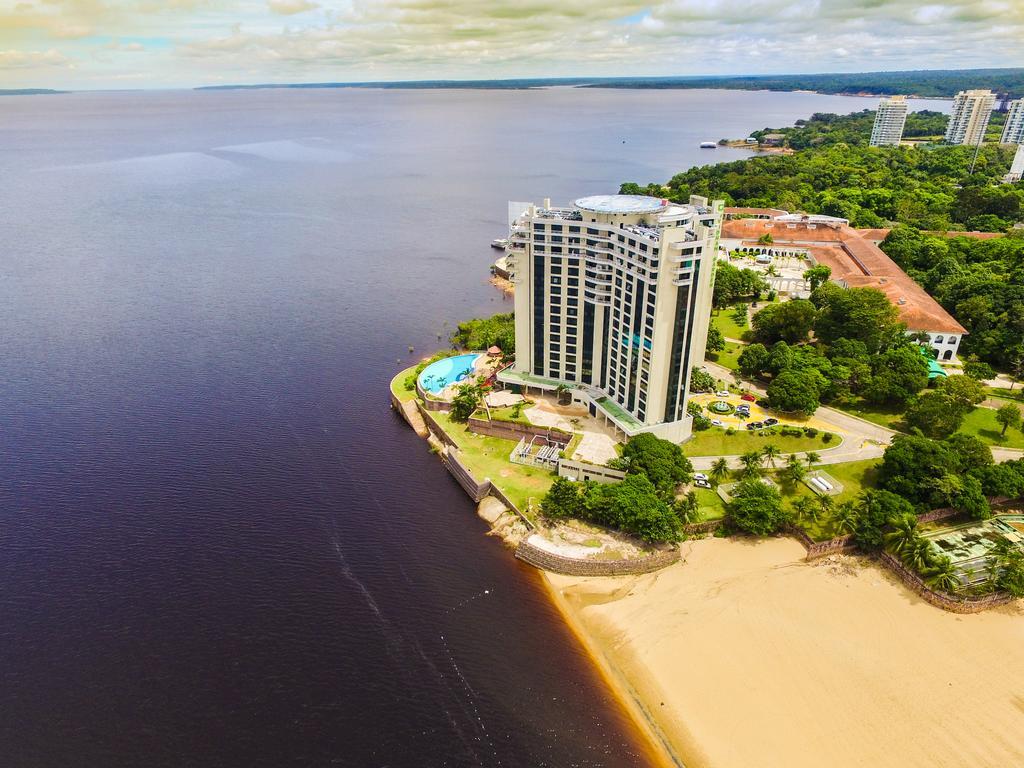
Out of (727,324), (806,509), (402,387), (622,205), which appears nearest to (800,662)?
(806,509)

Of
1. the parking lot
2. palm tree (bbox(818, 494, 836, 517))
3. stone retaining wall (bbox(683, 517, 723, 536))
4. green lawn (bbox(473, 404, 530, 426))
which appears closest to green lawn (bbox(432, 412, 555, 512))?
green lawn (bbox(473, 404, 530, 426))

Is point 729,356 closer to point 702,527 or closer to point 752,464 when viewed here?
point 752,464

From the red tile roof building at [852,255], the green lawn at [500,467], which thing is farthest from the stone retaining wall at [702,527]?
the red tile roof building at [852,255]

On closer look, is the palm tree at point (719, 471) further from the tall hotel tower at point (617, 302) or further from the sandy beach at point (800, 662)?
the sandy beach at point (800, 662)

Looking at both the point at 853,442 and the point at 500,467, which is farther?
the point at 853,442

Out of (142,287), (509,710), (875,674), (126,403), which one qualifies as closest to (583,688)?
(509,710)

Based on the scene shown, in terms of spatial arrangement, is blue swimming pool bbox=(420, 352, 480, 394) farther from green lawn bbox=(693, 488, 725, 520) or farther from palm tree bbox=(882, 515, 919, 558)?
palm tree bbox=(882, 515, 919, 558)
